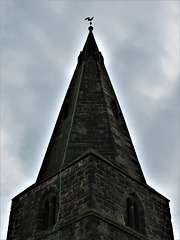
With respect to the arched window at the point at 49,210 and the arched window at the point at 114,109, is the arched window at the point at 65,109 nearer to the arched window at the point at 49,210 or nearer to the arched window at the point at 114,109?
the arched window at the point at 114,109

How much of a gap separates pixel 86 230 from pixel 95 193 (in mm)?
1432

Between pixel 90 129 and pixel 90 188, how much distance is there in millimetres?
3794

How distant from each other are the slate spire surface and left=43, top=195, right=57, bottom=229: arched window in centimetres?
99

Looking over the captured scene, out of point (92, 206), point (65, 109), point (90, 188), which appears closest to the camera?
point (92, 206)

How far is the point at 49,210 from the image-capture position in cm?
1719

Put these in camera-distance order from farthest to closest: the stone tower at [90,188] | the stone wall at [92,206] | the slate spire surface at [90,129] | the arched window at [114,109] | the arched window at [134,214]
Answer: the arched window at [114,109]
the slate spire surface at [90,129]
the arched window at [134,214]
the stone tower at [90,188]
the stone wall at [92,206]

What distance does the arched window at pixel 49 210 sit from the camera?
55.5 ft

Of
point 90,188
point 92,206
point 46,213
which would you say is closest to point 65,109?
point 46,213

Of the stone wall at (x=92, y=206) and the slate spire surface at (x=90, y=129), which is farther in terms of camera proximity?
the slate spire surface at (x=90, y=129)

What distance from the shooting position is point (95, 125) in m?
19.6

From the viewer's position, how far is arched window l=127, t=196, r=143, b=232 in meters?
16.9

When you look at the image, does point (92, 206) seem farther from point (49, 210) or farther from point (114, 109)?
point (114, 109)

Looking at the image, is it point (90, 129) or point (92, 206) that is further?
point (90, 129)

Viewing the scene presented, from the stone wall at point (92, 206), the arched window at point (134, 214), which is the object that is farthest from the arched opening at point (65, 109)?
the arched window at point (134, 214)
